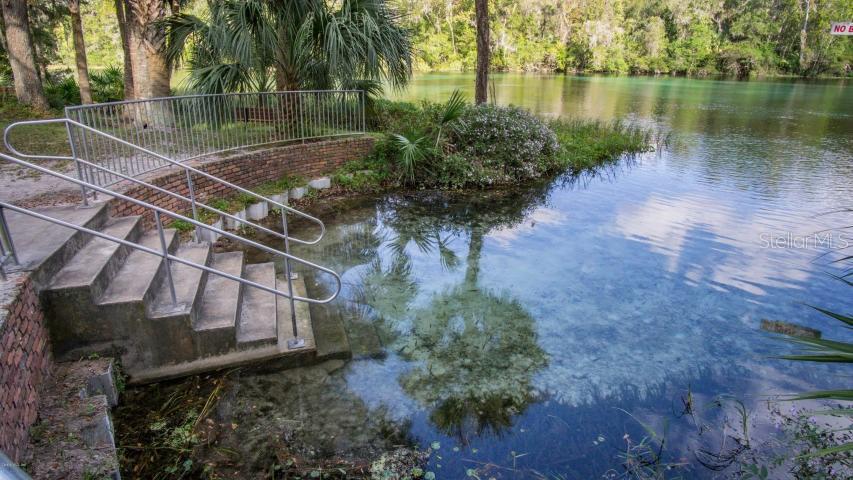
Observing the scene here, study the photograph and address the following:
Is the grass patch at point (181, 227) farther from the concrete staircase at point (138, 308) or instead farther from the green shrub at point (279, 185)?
the green shrub at point (279, 185)

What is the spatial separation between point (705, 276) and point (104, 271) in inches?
257

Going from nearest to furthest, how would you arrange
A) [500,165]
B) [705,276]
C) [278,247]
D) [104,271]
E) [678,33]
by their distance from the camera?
1. [104,271]
2. [705,276]
3. [278,247]
4. [500,165]
5. [678,33]

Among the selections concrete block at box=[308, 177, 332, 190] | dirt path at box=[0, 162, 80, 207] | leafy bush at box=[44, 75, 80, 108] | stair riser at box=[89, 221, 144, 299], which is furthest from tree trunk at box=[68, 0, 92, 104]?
stair riser at box=[89, 221, 144, 299]

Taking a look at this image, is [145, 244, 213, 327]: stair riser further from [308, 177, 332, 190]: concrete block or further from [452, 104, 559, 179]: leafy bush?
[452, 104, 559, 179]: leafy bush

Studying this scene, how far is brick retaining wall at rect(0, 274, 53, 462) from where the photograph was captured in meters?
2.78

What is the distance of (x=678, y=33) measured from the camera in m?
51.1

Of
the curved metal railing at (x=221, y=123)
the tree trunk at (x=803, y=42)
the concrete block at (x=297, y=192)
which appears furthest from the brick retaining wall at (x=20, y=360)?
the tree trunk at (x=803, y=42)

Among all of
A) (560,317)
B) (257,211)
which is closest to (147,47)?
(257,211)

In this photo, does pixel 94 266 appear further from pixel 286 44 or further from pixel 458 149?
pixel 458 149

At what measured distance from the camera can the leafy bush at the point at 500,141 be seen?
10.9 meters

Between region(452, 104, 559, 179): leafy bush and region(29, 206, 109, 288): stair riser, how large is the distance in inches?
296

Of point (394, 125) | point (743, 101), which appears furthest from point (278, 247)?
point (743, 101)

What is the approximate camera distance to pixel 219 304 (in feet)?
15.0

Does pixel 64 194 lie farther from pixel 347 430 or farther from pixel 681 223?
pixel 681 223
